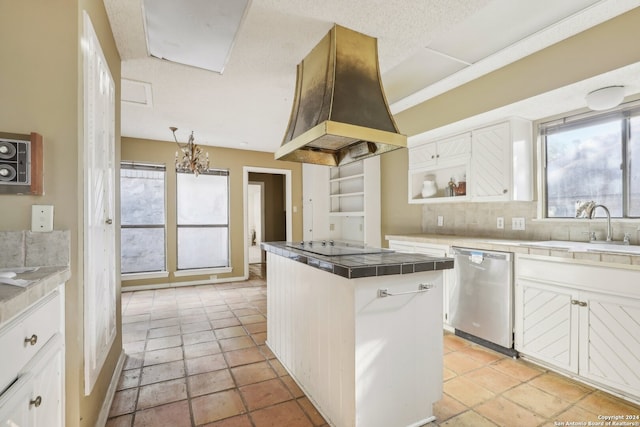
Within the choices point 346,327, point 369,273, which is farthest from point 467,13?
point 346,327

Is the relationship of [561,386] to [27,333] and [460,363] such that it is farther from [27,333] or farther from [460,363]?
[27,333]

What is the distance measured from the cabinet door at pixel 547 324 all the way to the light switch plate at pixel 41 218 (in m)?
2.98

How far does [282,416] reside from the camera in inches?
70.4

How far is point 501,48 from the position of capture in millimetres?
2393

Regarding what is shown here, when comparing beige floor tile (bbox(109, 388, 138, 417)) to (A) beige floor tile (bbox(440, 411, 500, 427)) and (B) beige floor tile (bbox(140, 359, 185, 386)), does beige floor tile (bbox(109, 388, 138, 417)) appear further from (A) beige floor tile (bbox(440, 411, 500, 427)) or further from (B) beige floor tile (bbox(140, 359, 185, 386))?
(A) beige floor tile (bbox(440, 411, 500, 427))

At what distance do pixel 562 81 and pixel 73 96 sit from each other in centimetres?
295

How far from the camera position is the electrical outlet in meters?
2.87

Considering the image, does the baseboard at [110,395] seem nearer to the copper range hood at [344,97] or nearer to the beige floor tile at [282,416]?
the beige floor tile at [282,416]

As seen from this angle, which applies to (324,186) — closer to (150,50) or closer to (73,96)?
(150,50)

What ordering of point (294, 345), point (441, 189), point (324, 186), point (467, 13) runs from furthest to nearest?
point (324, 186) → point (441, 189) → point (294, 345) → point (467, 13)

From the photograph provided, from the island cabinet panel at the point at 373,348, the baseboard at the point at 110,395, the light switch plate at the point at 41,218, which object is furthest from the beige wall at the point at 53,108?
the island cabinet panel at the point at 373,348

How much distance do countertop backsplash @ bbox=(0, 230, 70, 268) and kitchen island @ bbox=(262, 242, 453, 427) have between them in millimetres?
1170

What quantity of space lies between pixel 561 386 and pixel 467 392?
0.67m

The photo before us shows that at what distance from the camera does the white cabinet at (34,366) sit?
0.81 metres
